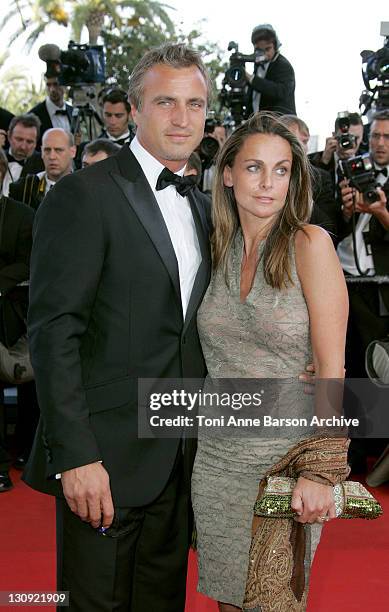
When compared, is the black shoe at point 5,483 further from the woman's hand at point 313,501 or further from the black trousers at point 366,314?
the woman's hand at point 313,501

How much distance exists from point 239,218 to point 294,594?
986 millimetres

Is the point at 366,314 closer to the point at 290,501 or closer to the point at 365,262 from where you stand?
the point at 365,262

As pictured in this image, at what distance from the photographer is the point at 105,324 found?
6.98ft

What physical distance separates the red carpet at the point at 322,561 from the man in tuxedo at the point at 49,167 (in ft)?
6.87

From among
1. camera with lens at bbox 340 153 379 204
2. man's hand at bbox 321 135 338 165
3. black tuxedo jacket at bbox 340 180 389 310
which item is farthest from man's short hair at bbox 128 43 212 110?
man's hand at bbox 321 135 338 165

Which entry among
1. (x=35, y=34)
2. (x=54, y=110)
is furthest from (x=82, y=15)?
(x=54, y=110)

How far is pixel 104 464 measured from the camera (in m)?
2.16

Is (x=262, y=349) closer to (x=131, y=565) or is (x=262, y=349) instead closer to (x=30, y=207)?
(x=131, y=565)

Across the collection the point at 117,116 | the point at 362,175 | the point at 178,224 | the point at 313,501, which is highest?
the point at 117,116

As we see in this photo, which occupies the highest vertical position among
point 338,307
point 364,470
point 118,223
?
point 118,223

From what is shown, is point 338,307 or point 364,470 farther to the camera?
point 364,470

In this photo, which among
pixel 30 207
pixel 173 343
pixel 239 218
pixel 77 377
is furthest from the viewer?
pixel 30 207

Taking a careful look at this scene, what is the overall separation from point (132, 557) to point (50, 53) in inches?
212

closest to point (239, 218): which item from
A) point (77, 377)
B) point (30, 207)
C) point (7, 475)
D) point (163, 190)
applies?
point (163, 190)
